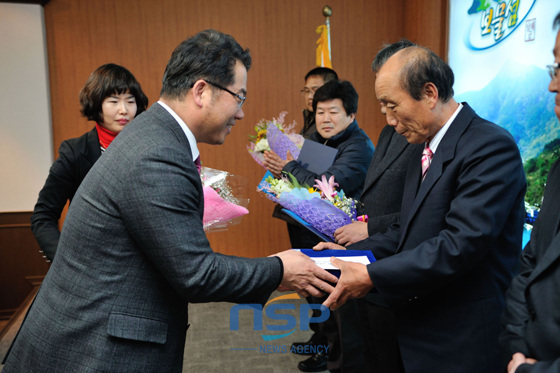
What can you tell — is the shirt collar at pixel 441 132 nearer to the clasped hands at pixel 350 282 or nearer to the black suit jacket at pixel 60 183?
the clasped hands at pixel 350 282

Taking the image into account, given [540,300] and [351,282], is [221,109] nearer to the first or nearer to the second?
[351,282]

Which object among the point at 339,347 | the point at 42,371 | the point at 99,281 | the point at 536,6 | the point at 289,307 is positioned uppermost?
the point at 536,6

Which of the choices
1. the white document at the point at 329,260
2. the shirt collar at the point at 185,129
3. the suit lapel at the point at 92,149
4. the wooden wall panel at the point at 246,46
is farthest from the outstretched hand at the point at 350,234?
the wooden wall panel at the point at 246,46

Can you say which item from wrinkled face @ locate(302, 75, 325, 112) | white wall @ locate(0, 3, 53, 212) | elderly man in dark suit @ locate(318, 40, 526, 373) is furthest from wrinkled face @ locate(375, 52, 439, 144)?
white wall @ locate(0, 3, 53, 212)

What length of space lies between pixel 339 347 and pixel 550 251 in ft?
6.55

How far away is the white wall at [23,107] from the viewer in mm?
4188

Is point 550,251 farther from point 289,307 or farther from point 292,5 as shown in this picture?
point 292,5

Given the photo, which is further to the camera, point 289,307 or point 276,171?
point 289,307

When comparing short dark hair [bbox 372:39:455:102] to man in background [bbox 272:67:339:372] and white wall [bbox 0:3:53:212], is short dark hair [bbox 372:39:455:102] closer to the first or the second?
man in background [bbox 272:67:339:372]

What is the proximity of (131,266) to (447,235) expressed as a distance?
0.92m

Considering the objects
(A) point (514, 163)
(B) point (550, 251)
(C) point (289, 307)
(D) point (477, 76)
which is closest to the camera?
(B) point (550, 251)

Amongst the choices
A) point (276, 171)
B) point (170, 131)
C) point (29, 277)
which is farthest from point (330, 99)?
point (29, 277)

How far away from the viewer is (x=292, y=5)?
4777 millimetres

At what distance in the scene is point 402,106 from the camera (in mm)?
1543
